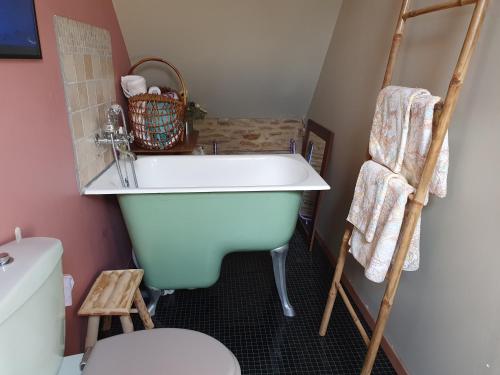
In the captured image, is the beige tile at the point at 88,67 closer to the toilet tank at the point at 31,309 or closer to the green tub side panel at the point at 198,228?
the green tub side panel at the point at 198,228

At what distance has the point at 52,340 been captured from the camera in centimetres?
95

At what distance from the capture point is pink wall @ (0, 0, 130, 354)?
103 centimetres

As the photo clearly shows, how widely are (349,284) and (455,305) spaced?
0.87 metres

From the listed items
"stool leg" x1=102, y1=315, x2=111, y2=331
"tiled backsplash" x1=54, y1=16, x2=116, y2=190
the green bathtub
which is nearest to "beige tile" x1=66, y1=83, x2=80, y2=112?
"tiled backsplash" x1=54, y1=16, x2=116, y2=190

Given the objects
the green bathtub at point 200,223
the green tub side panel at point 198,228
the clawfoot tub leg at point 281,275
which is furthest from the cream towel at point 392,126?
the clawfoot tub leg at point 281,275

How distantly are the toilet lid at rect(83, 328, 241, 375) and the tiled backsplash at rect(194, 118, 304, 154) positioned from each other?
7.34 feet

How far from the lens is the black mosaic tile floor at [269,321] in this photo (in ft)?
5.25

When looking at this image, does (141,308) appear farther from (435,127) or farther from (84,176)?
(435,127)

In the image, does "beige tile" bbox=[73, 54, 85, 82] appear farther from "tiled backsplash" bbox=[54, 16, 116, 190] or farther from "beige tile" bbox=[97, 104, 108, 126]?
"beige tile" bbox=[97, 104, 108, 126]

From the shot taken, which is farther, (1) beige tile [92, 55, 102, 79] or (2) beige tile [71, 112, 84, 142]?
(1) beige tile [92, 55, 102, 79]

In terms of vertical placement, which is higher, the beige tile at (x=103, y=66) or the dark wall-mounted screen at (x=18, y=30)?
the dark wall-mounted screen at (x=18, y=30)

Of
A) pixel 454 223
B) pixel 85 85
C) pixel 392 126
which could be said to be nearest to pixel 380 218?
pixel 454 223

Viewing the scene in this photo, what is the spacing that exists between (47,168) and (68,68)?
0.47 m

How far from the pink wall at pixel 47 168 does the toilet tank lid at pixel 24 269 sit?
127 millimetres
